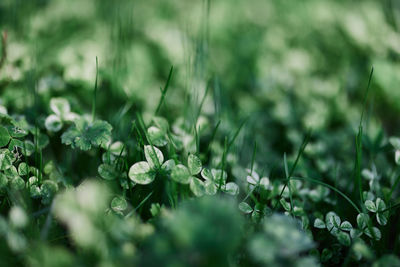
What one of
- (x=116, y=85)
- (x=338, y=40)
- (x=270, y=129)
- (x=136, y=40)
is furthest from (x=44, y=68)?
(x=338, y=40)

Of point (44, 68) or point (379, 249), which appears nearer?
point (379, 249)

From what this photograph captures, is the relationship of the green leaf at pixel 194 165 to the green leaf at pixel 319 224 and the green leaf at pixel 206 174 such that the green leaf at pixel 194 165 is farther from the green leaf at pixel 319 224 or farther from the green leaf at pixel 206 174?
the green leaf at pixel 319 224

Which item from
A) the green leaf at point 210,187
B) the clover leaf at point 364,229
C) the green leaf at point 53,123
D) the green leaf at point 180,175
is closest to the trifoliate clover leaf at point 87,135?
the green leaf at point 53,123

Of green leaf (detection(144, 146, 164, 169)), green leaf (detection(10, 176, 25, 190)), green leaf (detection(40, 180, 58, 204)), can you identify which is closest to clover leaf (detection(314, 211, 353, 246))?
green leaf (detection(144, 146, 164, 169))

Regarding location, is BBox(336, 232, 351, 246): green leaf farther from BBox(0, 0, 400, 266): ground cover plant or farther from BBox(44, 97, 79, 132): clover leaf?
BBox(44, 97, 79, 132): clover leaf

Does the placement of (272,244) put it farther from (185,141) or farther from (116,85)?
(116,85)
